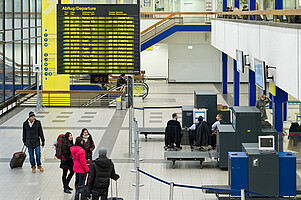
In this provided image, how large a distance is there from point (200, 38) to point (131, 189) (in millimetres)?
24539

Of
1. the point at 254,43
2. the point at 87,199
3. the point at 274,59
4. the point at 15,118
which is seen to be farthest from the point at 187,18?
the point at 87,199

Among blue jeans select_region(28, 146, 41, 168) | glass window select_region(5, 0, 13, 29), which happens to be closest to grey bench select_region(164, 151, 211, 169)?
blue jeans select_region(28, 146, 41, 168)

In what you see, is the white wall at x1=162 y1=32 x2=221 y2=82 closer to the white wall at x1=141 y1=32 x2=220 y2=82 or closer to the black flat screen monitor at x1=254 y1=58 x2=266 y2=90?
the white wall at x1=141 y1=32 x2=220 y2=82

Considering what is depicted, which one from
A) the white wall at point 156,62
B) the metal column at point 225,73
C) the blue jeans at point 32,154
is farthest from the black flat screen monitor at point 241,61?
the white wall at point 156,62

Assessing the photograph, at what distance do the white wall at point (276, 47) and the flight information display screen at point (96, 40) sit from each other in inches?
138

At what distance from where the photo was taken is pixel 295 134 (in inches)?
525

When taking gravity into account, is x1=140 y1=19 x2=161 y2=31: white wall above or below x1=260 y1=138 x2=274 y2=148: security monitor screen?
above

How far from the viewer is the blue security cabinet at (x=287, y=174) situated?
11203 millimetres

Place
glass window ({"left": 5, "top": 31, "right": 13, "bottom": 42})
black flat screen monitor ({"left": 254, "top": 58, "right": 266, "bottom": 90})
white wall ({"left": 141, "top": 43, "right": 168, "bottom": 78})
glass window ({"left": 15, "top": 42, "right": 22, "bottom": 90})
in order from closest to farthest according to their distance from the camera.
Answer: black flat screen monitor ({"left": 254, "top": 58, "right": 266, "bottom": 90})
glass window ({"left": 5, "top": 31, "right": 13, "bottom": 42})
glass window ({"left": 15, "top": 42, "right": 22, "bottom": 90})
white wall ({"left": 141, "top": 43, "right": 168, "bottom": 78})

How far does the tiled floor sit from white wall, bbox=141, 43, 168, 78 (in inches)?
589

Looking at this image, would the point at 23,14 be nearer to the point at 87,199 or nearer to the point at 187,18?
the point at 187,18

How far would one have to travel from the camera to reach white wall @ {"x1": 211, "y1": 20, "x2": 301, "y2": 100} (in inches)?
438

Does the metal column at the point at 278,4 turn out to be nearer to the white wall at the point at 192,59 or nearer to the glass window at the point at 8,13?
the glass window at the point at 8,13

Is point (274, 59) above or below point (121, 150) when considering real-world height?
above
